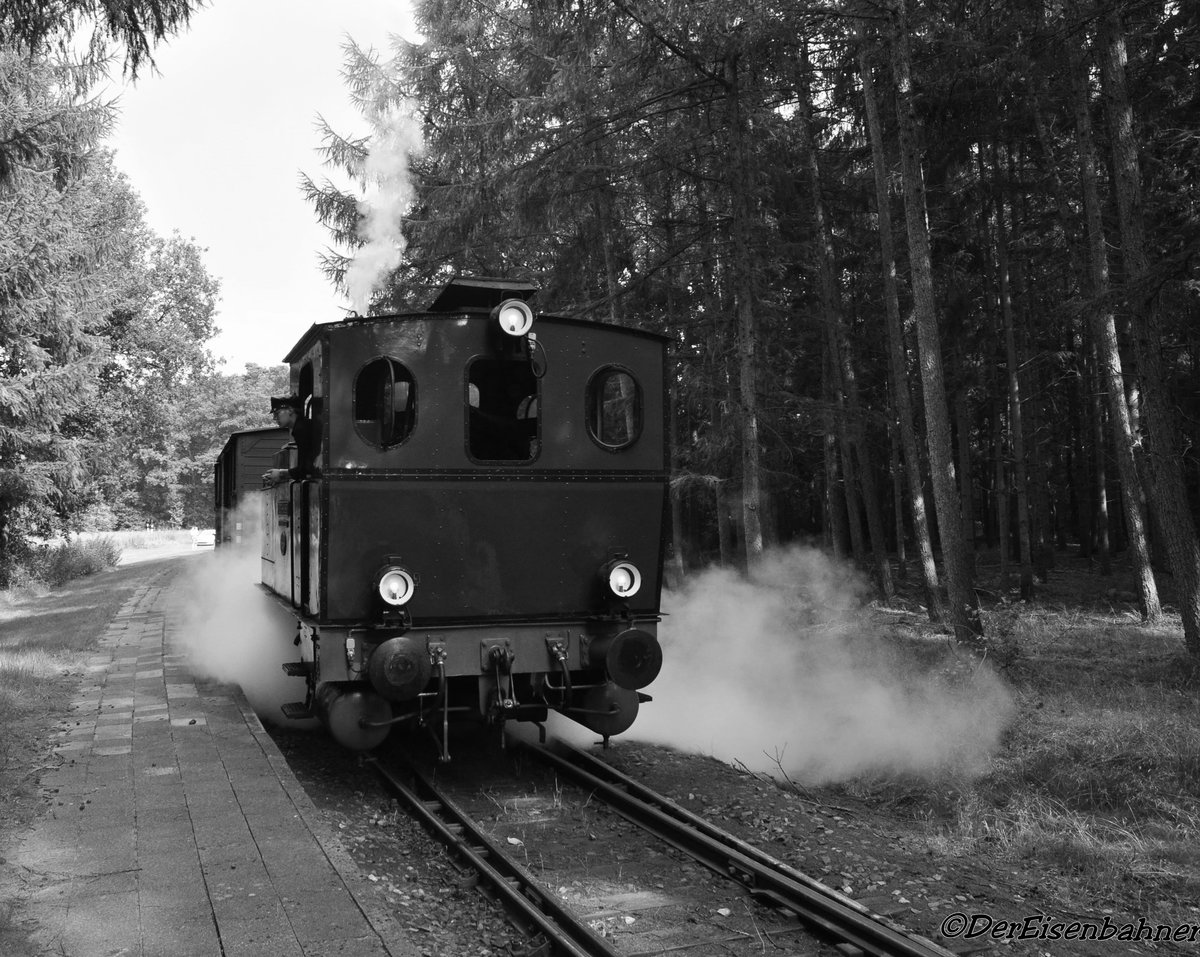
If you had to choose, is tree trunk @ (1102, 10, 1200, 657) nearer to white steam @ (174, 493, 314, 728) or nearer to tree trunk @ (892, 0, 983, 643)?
tree trunk @ (892, 0, 983, 643)

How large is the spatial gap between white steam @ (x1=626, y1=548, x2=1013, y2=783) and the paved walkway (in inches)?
154

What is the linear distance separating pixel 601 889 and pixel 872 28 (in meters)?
10.7

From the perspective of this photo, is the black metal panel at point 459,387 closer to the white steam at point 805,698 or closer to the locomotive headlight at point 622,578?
the locomotive headlight at point 622,578

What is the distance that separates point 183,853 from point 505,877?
5.77 ft

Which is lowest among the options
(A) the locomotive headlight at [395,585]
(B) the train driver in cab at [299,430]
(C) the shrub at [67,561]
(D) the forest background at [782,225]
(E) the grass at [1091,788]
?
(E) the grass at [1091,788]

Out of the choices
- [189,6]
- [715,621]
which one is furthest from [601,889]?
[715,621]

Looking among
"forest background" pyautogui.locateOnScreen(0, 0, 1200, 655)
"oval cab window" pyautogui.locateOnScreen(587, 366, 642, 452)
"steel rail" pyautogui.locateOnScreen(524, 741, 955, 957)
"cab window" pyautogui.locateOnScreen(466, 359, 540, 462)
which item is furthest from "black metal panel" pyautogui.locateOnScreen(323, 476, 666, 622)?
"forest background" pyautogui.locateOnScreen(0, 0, 1200, 655)

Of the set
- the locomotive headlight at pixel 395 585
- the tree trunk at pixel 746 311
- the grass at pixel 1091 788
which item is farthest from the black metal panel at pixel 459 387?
the tree trunk at pixel 746 311

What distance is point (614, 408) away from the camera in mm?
7469

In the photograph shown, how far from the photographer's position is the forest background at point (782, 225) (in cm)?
1120

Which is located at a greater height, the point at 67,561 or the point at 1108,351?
the point at 1108,351

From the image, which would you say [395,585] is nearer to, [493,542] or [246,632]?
[493,542]

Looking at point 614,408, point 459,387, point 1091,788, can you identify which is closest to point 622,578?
point 614,408

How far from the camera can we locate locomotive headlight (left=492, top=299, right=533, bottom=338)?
6.79 meters
